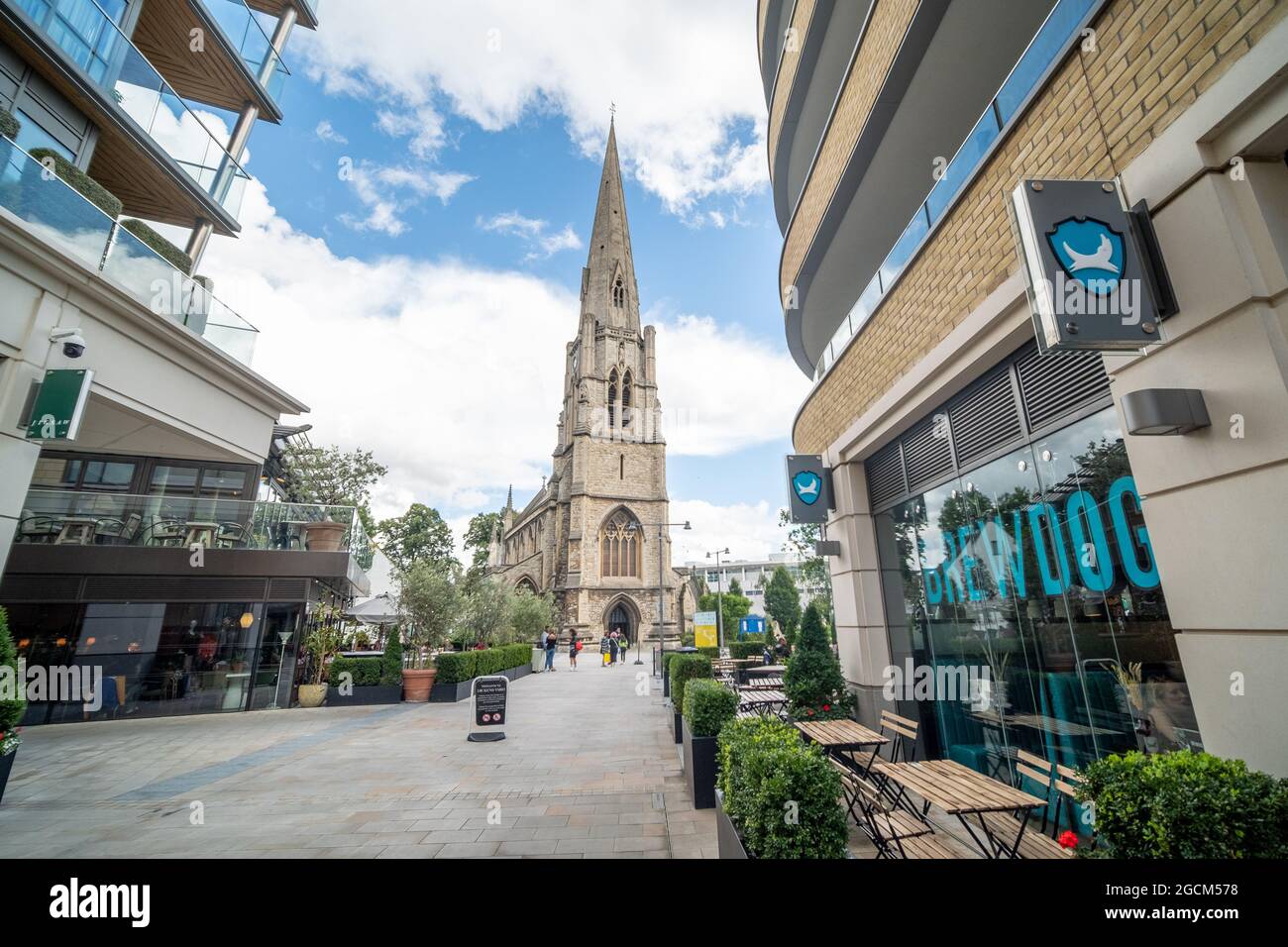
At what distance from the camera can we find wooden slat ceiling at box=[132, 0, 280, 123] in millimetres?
11453

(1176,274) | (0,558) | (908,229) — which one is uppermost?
(908,229)

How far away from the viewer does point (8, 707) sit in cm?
545

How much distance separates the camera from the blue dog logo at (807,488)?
825cm

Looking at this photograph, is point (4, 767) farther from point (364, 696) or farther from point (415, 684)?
point (415, 684)

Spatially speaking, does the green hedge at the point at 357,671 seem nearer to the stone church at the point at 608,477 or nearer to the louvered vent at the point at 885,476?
the louvered vent at the point at 885,476

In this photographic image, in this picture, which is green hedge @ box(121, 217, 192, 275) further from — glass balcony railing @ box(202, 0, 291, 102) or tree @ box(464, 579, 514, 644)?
tree @ box(464, 579, 514, 644)

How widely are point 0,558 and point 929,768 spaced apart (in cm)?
1118

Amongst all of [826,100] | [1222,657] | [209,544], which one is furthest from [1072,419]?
[209,544]

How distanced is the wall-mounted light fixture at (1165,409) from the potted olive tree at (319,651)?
16.5 m

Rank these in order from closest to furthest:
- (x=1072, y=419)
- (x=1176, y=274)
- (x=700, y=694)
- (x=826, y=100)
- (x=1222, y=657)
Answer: (x=1222, y=657), (x=1176, y=274), (x=1072, y=419), (x=700, y=694), (x=826, y=100)

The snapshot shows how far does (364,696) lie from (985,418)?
601 inches

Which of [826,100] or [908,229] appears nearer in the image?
[908,229]
